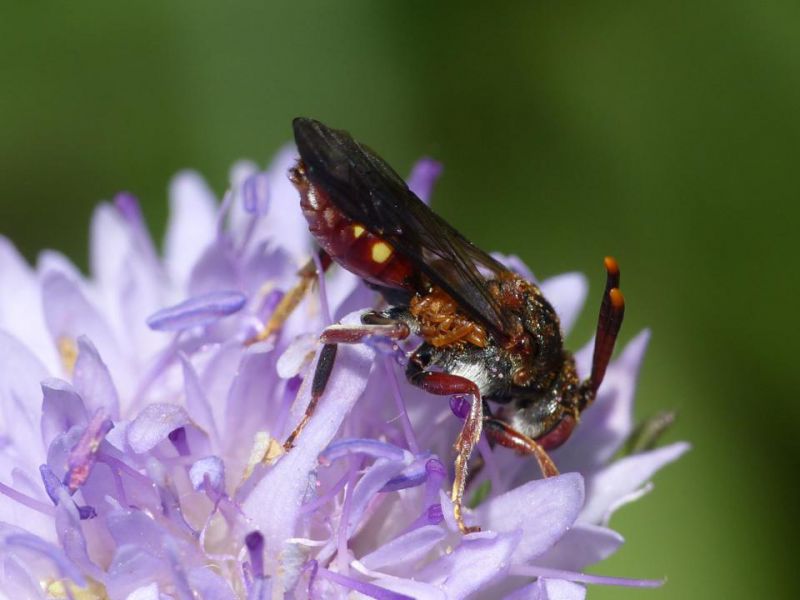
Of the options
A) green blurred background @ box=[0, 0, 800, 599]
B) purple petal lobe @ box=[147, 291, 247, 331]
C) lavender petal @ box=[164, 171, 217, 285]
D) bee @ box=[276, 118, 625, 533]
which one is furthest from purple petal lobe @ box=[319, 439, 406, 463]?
green blurred background @ box=[0, 0, 800, 599]

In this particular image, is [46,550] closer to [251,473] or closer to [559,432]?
[251,473]

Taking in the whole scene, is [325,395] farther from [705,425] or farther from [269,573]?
[705,425]

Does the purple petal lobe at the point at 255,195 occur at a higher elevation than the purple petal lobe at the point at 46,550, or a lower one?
higher

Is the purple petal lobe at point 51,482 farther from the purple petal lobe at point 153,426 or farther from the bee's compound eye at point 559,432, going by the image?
the bee's compound eye at point 559,432

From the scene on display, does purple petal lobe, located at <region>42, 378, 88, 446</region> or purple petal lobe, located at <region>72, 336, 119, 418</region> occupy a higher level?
purple petal lobe, located at <region>72, 336, 119, 418</region>

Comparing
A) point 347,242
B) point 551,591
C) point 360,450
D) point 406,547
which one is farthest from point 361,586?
point 347,242

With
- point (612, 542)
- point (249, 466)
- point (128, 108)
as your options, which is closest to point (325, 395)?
point (249, 466)

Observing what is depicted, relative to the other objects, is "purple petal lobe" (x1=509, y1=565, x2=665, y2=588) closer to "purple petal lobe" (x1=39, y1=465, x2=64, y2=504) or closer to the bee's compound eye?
the bee's compound eye

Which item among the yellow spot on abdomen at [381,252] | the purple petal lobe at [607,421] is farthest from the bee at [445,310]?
the purple petal lobe at [607,421]
